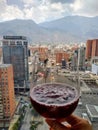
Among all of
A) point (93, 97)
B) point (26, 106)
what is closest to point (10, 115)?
point (26, 106)

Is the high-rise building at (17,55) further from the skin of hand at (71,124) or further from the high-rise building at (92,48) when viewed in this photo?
the skin of hand at (71,124)

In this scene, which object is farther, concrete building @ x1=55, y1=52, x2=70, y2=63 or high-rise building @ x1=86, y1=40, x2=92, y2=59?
high-rise building @ x1=86, y1=40, x2=92, y2=59

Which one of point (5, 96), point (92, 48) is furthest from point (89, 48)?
point (5, 96)

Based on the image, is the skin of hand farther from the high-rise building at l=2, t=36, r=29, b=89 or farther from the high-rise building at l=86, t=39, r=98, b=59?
the high-rise building at l=86, t=39, r=98, b=59

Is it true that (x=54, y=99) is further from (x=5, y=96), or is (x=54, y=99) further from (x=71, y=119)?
(x=5, y=96)

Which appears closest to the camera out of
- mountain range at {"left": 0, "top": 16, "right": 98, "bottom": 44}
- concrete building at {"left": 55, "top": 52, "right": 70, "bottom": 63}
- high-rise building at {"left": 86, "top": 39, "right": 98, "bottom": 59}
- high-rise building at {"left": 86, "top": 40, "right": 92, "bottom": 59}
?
concrete building at {"left": 55, "top": 52, "right": 70, "bottom": 63}

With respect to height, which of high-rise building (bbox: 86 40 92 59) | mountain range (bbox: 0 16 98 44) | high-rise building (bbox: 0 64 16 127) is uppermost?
mountain range (bbox: 0 16 98 44)

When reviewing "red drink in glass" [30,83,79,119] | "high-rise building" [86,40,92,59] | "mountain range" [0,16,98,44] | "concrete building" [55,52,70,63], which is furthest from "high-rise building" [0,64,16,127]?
"mountain range" [0,16,98,44]
